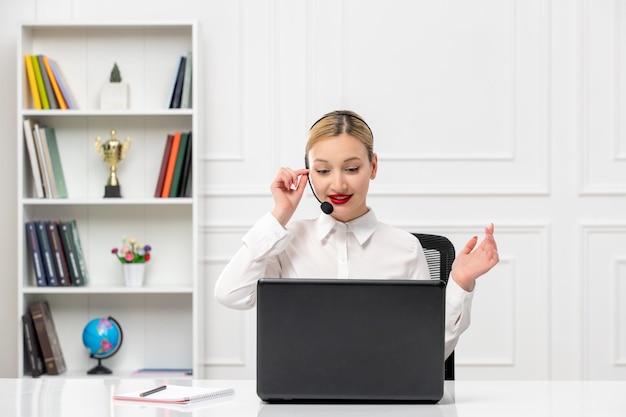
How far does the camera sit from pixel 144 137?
366 cm

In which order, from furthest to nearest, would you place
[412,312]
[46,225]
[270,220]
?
[46,225], [270,220], [412,312]

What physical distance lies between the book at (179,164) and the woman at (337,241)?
5.44ft

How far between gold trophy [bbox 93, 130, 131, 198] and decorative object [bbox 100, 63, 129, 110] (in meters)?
0.12

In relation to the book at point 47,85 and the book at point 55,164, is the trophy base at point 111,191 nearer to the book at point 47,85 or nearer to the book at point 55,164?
the book at point 55,164

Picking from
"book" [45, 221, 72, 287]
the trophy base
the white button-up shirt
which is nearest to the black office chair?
the white button-up shirt

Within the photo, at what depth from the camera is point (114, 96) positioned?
355cm

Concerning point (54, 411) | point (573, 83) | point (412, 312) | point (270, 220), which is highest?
point (573, 83)

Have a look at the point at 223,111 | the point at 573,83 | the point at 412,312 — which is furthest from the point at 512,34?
the point at 412,312

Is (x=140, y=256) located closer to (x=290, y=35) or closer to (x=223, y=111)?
(x=223, y=111)

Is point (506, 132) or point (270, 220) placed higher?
point (506, 132)

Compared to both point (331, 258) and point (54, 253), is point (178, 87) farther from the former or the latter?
point (331, 258)

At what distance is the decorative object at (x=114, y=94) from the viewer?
11.6 ft

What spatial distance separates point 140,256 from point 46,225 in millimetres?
419

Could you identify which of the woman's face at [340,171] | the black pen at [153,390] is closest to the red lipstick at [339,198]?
the woman's face at [340,171]
